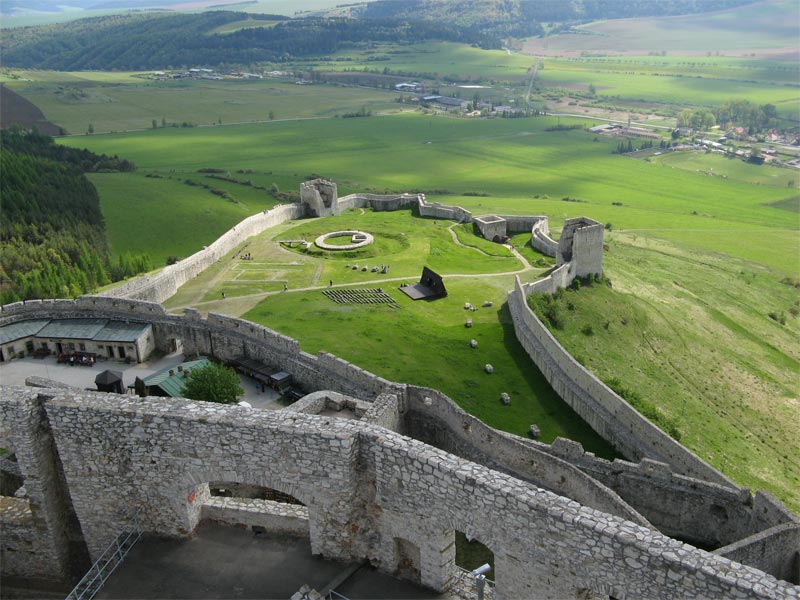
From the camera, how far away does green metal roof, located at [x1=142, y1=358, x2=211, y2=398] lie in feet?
119

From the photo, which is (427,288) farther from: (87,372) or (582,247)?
(87,372)

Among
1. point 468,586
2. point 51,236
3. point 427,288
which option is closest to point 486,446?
point 468,586

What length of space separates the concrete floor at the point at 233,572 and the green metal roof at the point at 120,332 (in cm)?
2330

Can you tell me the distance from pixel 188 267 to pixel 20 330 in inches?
649

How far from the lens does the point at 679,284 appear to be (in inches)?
2827

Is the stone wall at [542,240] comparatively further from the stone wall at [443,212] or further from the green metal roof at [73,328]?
the green metal roof at [73,328]

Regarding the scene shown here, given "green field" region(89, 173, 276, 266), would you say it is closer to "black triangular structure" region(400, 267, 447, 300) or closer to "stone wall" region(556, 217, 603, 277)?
"black triangular structure" region(400, 267, 447, 300)

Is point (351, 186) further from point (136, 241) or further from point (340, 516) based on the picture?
point (340, 516)

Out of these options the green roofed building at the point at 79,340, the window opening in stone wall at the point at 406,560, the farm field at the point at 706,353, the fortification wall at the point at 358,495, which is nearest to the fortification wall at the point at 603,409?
the farm field at the point at 706,353

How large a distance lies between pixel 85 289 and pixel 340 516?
43518 millimetres

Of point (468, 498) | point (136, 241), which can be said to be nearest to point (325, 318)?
point (468, 498)

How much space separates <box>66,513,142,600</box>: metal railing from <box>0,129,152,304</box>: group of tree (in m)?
36.8

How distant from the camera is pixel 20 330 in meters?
43.1

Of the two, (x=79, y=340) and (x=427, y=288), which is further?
(x=427, y=288)
